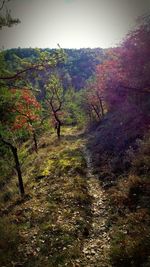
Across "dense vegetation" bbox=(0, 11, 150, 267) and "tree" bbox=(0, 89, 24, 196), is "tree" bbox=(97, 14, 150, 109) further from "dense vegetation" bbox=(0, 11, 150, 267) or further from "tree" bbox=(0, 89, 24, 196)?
"tree" bbox=(0, 89, 24, 196)

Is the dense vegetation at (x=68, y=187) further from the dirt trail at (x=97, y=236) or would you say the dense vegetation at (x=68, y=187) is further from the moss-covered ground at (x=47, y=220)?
the dirt trail at (x=97, y=236)

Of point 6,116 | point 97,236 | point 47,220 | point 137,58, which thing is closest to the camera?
point 97,236

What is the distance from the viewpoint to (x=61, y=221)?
44.9 feet

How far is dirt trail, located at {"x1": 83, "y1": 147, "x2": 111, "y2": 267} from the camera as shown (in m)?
10.5

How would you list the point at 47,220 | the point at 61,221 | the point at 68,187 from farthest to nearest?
the point at 68,187, the point at 47,220, the point at 61,221

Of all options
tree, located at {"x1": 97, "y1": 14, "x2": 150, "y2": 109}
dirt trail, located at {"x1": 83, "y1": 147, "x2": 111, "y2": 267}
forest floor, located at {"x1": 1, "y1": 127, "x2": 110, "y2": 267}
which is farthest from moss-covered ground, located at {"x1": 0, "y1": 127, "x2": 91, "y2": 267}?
tree, located at {"x1": 97, "y1": 14, "x2": 150, "y2": 109}

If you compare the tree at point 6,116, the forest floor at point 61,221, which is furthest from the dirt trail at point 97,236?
the tree at point 6,116

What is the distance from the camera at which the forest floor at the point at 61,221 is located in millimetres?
10789

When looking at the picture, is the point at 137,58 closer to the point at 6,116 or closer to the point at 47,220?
the point at 6,116

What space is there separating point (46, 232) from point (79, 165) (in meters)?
11.7

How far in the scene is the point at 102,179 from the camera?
19688 millimetres

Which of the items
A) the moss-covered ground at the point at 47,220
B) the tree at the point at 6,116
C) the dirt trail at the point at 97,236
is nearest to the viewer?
the dirt trail at the point at 97,236

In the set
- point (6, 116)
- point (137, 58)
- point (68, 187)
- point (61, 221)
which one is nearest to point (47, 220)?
point (61, 221)

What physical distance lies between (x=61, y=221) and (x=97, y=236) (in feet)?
7.34
